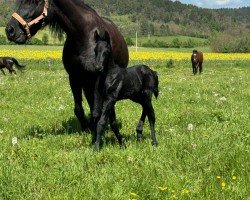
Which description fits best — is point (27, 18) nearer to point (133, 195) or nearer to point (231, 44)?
point (133, 195)

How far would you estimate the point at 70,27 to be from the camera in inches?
301

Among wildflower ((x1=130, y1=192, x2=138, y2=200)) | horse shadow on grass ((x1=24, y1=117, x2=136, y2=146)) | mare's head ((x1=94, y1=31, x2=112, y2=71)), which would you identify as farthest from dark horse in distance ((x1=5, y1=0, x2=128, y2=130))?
wildflower ((x1=130, y1=192, x2=138, y2=200))

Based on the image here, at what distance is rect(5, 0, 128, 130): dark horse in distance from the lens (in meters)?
7.31

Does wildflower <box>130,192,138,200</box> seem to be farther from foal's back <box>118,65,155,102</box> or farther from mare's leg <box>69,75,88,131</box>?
mare's leg <box>69,75,88,131</box>

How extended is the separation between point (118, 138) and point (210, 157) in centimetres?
205

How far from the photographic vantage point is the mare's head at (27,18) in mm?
7277

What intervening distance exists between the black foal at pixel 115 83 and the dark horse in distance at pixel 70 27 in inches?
8.9

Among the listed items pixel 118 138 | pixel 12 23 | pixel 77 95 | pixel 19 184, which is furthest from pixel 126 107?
pixel 19 184

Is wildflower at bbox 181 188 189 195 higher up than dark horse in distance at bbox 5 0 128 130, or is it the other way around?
dark horse in distance at bbox 5 0 128 130

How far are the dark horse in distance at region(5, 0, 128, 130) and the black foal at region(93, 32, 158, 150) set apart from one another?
225 mm

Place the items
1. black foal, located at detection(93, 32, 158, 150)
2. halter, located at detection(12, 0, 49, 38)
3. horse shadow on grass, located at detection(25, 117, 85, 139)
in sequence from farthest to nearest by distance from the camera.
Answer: horse shadow on grass, located at detection(25, 117, 85, 139), halter, located at detection(12, 0, 49, 38), black foal, located at detection(93, 32, 158, 150)

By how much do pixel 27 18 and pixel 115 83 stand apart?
6.27 feet

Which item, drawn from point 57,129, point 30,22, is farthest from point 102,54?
point 57,129

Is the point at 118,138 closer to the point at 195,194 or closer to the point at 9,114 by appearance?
the point at 195,194
